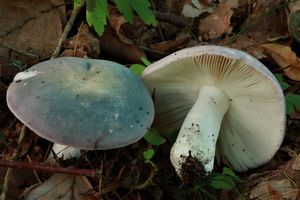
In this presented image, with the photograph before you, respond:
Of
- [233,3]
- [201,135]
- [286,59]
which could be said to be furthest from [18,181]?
[233,3]

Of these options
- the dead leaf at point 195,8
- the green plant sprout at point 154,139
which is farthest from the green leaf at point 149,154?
the dead leaf at point 195,8

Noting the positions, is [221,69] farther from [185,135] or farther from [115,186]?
[115,186]

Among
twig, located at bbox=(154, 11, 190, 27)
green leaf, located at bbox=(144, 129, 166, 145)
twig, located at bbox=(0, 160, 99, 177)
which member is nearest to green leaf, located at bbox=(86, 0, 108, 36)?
green leaf, located at bbox=(144, 129, 166, 145)

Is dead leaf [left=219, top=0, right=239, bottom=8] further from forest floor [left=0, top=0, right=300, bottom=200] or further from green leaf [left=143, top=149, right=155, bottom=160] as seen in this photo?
green leaf [left=143, top=149, right=155, bottom=160]

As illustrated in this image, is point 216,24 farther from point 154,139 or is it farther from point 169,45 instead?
point 154,139

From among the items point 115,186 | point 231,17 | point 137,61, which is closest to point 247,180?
point 115,186

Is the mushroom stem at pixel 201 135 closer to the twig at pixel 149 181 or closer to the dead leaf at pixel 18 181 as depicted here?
the twig at pixel 149 181
